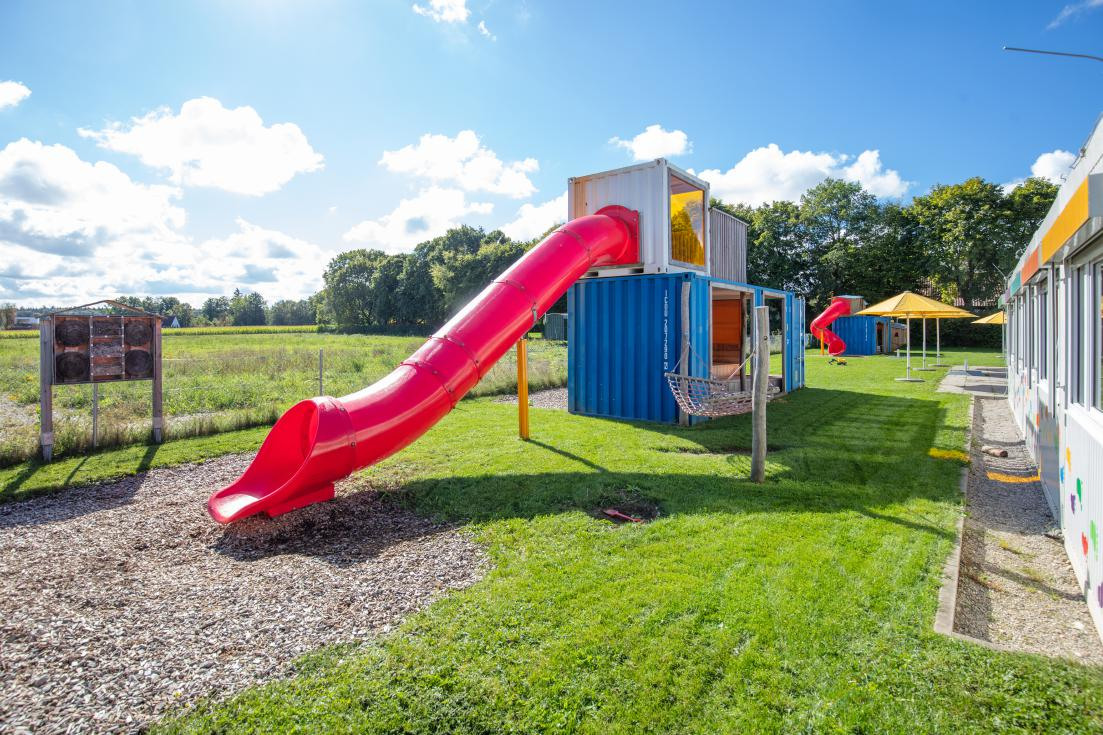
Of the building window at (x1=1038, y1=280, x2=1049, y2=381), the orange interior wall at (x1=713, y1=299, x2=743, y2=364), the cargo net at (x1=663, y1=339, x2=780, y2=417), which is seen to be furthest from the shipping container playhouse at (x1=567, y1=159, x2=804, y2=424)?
the building window at (x1=1038, y1=280, x2=1049, y2=381)

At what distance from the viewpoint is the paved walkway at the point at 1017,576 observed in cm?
371

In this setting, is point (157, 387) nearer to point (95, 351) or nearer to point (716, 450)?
point (95, 351)

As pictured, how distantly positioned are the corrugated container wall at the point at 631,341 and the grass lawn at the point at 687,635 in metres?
3.97

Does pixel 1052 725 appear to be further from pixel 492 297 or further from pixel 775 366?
pixel 775 366

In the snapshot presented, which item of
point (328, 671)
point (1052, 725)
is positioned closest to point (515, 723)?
point (328, 671)

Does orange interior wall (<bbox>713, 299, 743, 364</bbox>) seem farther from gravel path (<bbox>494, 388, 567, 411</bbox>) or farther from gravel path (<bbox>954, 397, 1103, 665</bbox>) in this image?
gravel path (<bbox>954, 397, 1103, 665</bbox>)

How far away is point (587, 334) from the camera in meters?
11.6

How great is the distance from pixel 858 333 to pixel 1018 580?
31.2 metres

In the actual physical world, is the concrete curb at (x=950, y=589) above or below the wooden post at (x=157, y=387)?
below

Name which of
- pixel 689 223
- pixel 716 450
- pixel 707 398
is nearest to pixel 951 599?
pixel 716 450

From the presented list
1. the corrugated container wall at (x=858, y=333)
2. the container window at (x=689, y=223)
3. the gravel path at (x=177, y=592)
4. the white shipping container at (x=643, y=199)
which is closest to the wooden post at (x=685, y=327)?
the white shipping container at (x=643, y=199)

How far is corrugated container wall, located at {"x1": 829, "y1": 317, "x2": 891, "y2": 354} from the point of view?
106ft

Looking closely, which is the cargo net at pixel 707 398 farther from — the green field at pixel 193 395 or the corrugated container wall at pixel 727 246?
the green field at pixel 193 395

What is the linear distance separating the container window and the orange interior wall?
12.9ft
